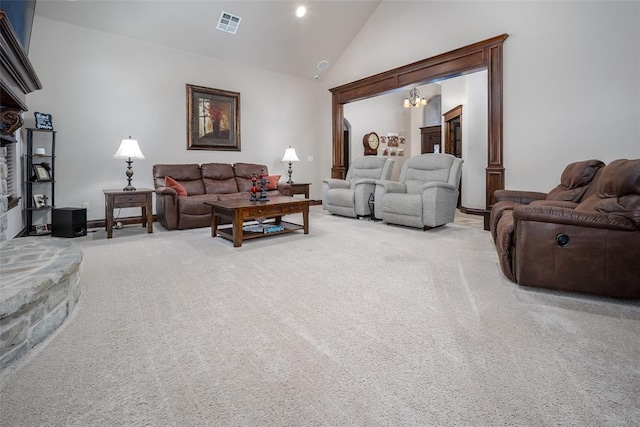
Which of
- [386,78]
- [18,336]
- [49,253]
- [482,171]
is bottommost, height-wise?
[18,336]

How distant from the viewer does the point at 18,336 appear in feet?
4.77

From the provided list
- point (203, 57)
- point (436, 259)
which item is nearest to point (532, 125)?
point (436, 259)

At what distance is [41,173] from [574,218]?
219 inches

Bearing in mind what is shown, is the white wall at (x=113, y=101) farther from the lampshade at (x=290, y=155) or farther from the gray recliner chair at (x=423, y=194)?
the gray recliner chair at (x=423, y=194)

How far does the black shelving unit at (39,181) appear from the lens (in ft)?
13.7

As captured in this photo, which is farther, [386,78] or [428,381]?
[386,78]

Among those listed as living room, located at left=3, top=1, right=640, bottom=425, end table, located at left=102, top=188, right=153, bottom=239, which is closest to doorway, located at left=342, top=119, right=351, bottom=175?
living room, located at left=3, top=1, right=640, bottom=425

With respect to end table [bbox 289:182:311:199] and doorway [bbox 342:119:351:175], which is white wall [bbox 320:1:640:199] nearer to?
end table [bbox 289:182:311:199]

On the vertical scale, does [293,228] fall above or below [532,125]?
below

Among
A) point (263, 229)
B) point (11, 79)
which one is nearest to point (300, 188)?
point (263, 229)

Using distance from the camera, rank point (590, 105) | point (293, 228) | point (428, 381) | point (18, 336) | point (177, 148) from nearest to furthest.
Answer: point (428, 381) → point (18, 336) → point (590, 105) → point (293, 228) → point (177, 148)

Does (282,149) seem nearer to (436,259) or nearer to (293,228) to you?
(293,228)

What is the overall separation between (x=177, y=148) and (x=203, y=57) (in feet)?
5.45

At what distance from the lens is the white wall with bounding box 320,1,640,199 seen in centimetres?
374
